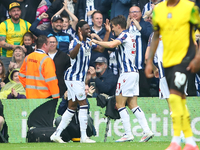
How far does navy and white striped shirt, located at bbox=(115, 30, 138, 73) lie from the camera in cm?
925

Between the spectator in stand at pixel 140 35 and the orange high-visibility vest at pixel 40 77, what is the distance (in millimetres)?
2380

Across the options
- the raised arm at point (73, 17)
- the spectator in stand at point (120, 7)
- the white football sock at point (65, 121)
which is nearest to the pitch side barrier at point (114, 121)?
the white football sock at point (65, 121)

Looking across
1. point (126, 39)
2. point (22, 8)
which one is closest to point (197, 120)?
point (126, 39)

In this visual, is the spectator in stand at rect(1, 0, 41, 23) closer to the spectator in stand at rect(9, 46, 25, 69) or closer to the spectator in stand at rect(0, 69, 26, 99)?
the spectator in stand at rect(9, 46, 25, 69)

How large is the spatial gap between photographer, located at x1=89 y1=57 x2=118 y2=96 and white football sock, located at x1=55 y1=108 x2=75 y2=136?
1894 mm

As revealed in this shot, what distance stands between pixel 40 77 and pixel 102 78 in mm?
1844

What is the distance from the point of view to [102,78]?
442 inches

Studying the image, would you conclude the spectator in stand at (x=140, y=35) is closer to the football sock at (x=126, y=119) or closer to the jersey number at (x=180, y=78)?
the football sock at (x=126, y=119)

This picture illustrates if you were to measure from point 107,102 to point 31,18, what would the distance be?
17.8 feet

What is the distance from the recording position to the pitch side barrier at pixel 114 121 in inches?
394

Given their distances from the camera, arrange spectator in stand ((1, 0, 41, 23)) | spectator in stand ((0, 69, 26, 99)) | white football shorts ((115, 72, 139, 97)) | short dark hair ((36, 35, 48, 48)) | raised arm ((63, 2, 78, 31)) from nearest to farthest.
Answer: white football shorts ((115, 72, 139, 97)) → short dark hair ((36, 35, 48, 48)) → spectator in stand ((0, 69, 26, 99)) → raised arm ((63, 2, 78, 31)) → spectator in stand ((1, 0, 41, 23))

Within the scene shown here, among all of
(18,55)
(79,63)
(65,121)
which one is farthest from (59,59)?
(65,121)

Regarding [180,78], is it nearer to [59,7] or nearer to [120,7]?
[120,7]

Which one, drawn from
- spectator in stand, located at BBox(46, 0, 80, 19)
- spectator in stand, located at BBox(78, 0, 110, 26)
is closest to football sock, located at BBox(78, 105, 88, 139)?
spectator in stand, located at BBox(78, 0, 110, 26)
